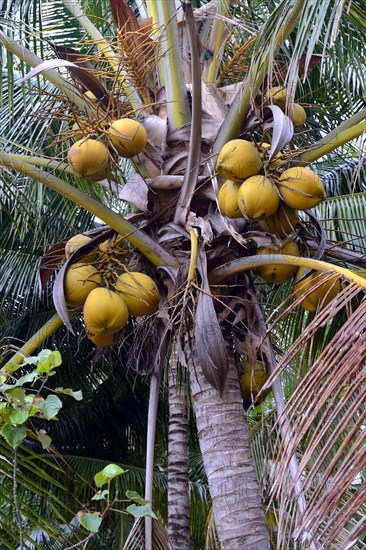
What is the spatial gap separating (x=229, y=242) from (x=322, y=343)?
0.73m

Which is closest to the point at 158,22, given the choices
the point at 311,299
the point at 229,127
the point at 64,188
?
the point at 229,127

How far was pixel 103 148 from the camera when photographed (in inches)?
95.0

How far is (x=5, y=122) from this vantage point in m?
4.49

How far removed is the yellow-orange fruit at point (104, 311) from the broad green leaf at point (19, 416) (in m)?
0.48

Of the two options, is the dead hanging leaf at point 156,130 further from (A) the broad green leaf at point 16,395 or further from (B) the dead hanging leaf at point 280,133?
(A) the broad green leaf at point 16,395

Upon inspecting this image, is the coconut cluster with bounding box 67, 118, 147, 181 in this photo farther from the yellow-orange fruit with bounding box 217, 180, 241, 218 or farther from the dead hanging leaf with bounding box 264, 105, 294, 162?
the dead hanging leaf with bounding box 264, 105, 294, 162

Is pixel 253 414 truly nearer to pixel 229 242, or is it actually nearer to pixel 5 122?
pixel 5 122

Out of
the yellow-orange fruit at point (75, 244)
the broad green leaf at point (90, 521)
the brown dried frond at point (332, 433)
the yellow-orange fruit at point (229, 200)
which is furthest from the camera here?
the yellow-orange fruit at point (75, 244)

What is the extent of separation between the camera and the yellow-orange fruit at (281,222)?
2402 mm

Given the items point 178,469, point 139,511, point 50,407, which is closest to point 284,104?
point 50,407

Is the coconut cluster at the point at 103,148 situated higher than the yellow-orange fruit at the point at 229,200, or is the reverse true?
the coconut cluster at the point at 103,148

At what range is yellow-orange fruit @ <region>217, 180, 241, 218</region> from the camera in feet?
7.66

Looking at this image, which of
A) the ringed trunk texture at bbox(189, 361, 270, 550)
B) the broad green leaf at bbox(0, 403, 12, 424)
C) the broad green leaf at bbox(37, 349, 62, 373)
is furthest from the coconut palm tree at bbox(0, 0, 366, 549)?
the broad green leaf at bbox(0, 403, 12, 424)

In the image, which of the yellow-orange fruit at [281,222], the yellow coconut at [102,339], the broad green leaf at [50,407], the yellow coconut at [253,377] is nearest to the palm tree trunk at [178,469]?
the yellow coconut at [253,377]
